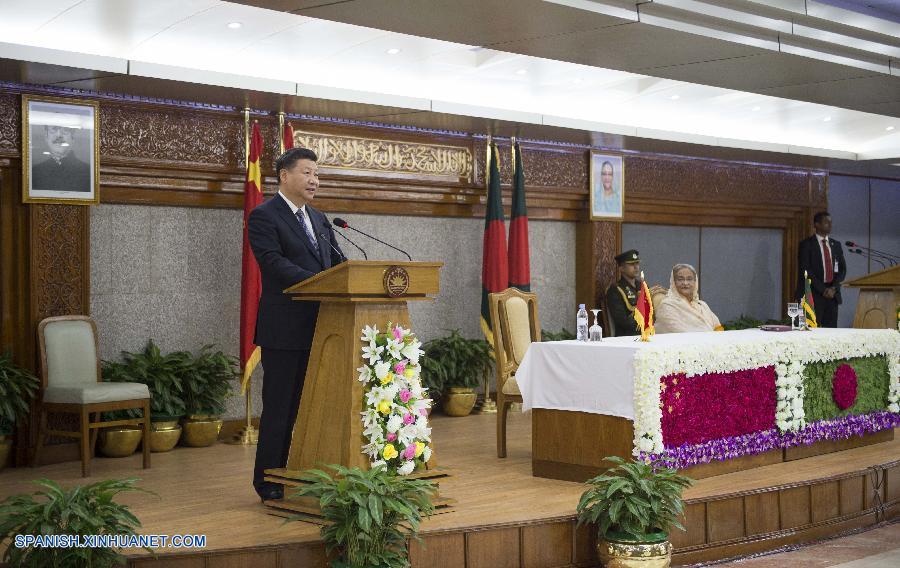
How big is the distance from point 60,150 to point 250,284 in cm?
152

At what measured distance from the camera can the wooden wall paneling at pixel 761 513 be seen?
5.59m

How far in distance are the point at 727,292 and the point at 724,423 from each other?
634cm

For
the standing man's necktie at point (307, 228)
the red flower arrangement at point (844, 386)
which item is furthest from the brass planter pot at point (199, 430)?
the red flower arrangement at point (844, 386)

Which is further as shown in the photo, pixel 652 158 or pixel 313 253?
pixel 652 158

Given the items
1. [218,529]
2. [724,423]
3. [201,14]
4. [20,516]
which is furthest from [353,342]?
[201,14]

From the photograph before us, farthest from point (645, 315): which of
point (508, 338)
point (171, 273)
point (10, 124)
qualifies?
point (10, 124)

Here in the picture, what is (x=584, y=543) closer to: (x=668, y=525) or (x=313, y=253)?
(x=668, y=525)

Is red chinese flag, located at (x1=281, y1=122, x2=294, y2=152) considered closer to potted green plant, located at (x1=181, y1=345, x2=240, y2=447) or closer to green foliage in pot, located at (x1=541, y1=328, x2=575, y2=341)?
potted green plant, located at (x1=181, y1=345, x2=240, y2=447)

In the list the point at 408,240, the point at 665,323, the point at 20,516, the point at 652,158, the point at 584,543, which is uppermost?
the point at 652,158

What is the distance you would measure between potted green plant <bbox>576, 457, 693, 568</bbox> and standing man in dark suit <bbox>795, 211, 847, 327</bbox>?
7.02m

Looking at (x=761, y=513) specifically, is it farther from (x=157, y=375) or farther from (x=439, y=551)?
(x=157, y=375)

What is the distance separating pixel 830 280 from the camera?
1148 centimetres

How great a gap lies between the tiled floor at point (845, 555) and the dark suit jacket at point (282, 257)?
91.4 inches

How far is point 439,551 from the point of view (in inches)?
185
